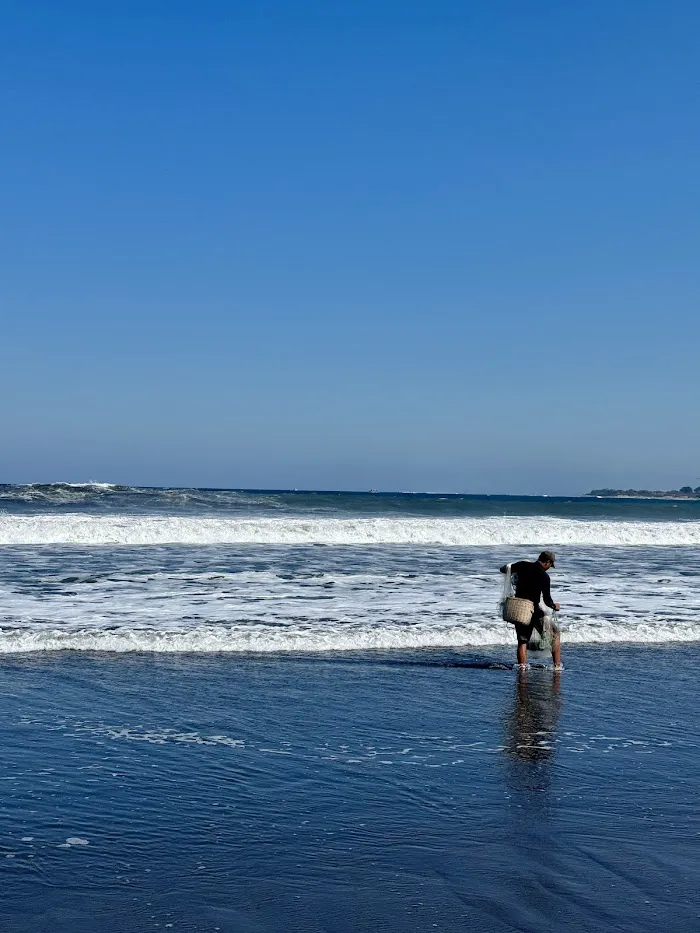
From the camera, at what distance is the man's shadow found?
6.03 meters

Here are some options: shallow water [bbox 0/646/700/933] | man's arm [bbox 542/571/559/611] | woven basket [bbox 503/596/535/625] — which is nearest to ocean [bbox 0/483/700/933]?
shallow water [bbox 0/646/700/933]

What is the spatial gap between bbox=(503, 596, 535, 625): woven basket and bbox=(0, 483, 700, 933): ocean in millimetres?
562

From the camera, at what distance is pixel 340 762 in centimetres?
627

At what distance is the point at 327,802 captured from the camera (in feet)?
17.9

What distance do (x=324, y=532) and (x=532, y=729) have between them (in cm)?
2854

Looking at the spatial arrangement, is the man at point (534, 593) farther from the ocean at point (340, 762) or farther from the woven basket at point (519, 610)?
the ocean at point (340, 762)

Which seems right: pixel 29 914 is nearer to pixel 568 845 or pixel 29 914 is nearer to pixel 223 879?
pixel 223 879

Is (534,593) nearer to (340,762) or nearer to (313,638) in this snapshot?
(313,638)

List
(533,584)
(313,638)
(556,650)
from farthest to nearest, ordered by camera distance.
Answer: (313,638) < (533,584) < (556,650)

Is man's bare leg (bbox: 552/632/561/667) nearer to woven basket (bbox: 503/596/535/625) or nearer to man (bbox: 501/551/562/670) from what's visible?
man (bbox: 501/551/562/670)

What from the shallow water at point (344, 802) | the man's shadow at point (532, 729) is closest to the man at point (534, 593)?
the man's shadow at point (532, 729)

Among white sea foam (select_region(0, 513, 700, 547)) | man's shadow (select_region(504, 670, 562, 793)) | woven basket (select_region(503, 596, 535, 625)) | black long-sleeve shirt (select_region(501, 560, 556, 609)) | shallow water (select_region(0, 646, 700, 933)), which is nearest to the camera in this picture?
shallow water (select_region(0, 646, 700, 933))

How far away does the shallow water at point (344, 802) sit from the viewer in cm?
404

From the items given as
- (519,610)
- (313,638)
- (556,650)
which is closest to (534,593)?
(519,610)
